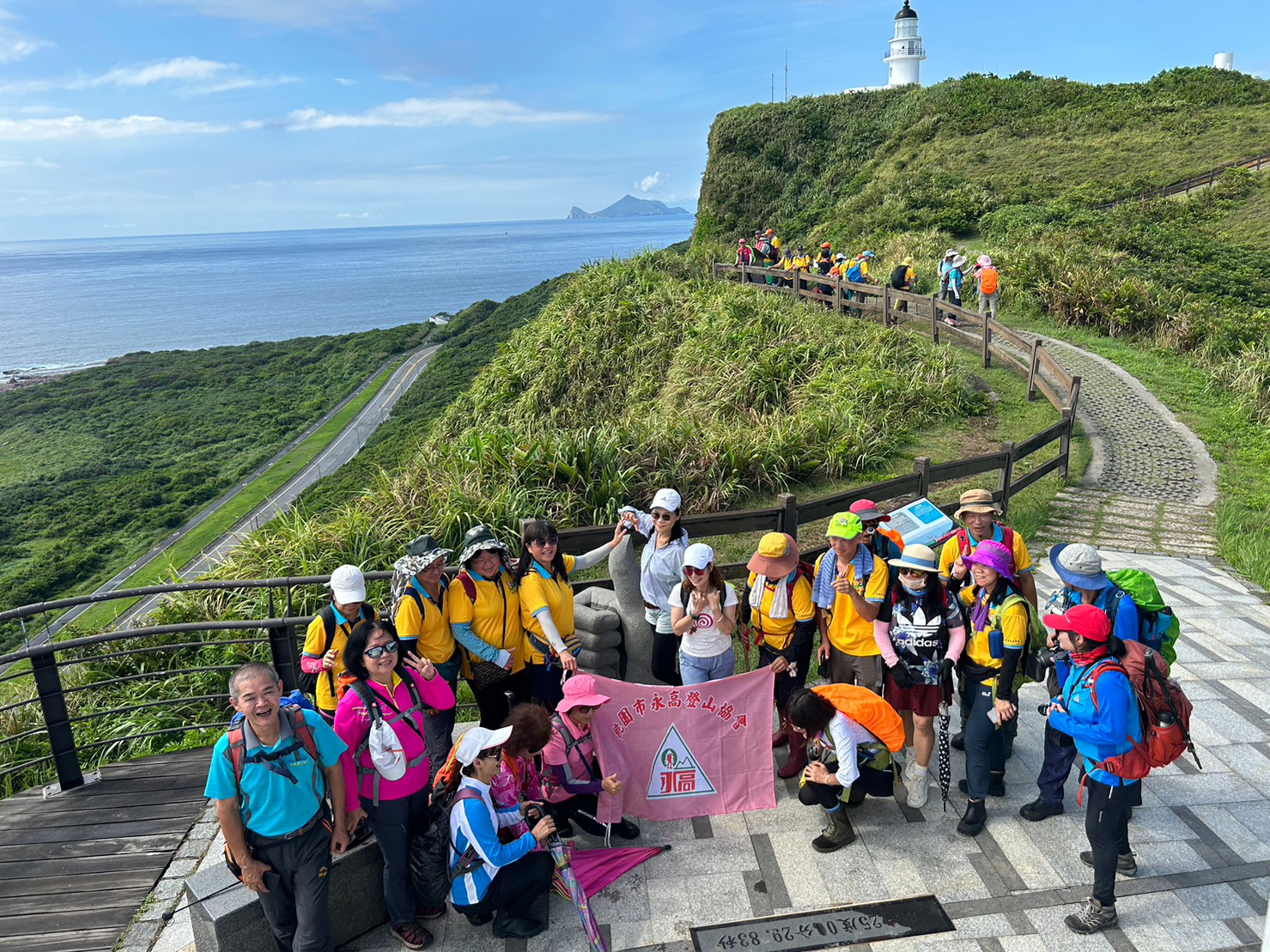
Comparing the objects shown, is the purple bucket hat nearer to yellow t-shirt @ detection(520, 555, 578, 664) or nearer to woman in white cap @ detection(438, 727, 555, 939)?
yellow t-shirt @ detection(520, 555, 578, 664)

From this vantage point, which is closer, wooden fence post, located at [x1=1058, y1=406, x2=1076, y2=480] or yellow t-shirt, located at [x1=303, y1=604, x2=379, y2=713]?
yellow t-shirt, located at [x1=303, y1=604, x2=379, y2=713]

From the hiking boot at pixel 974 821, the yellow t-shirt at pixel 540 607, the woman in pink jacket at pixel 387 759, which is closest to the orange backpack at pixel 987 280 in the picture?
the hiking boot at pixel 974 821

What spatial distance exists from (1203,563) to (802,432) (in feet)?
16.7

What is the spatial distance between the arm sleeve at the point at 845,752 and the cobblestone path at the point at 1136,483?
613 centimetres

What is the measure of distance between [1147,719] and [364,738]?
3.85 metres

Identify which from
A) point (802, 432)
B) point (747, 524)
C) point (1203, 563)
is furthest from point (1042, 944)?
point (802, 432)

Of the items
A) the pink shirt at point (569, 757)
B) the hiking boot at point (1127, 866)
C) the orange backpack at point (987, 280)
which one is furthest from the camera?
the orange backpack at point (987, 280)

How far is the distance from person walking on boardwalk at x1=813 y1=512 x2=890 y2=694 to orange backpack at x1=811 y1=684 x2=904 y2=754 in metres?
0.46

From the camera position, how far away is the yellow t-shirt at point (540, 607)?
17.4 feet

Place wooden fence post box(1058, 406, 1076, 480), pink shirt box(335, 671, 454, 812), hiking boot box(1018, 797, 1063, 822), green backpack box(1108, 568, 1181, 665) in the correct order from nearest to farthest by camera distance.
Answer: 1. pink shirt box(335, 671, 454, 812)
2. green backpack box(1108, 568, 1181, 665)
3. hiking boot box(1018, 797, 1063, 822)
4. wooden fence post box(1058, 406, 1076, 480)

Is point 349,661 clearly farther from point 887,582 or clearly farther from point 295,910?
point 887,582

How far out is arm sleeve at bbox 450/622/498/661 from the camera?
17.1 feet

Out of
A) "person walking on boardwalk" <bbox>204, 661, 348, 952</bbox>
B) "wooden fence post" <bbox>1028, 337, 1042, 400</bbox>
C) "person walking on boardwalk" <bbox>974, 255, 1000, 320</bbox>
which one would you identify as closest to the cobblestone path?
"wooden fence post" <bbox>1028, 337, 1042, 400</bbox>

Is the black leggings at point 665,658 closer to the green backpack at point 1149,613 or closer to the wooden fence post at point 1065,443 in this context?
the green backpack at point 1149,613
